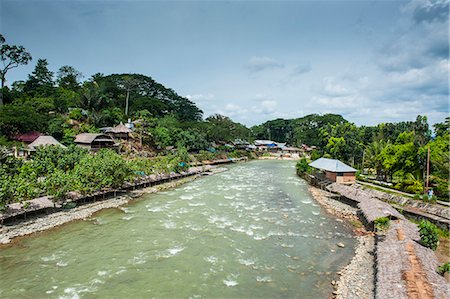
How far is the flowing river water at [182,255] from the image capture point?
8680 mm

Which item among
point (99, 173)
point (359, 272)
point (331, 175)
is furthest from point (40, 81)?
point (359, 272)

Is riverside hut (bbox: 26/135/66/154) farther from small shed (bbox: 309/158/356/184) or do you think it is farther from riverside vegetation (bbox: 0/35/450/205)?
small shed (bbox: 309/158/356/184)

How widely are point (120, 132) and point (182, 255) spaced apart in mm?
29137

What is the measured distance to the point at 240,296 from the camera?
840cm

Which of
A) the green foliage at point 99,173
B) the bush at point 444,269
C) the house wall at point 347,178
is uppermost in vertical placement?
the green foliage at point 99,173

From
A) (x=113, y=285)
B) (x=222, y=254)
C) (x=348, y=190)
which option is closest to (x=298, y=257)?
(x=222, y=254)

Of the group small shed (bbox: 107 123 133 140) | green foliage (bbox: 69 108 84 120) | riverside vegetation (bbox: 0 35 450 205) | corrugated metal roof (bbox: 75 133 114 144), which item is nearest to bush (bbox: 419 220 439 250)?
riverside vegetation (bbox: 0 35 450 205)

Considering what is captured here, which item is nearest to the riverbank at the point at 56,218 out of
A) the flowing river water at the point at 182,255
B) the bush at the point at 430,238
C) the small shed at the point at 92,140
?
the flowing river water at the point at 182,255

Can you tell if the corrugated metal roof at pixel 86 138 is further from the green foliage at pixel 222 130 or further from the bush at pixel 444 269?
the bush at pixel 444 269

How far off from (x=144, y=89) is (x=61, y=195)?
51.0 meters

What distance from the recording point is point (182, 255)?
36.1ft

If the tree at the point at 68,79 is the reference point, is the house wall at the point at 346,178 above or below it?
below

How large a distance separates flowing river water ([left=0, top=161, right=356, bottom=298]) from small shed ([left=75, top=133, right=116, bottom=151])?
663 inches

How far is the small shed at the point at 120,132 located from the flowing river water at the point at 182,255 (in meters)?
21.0
